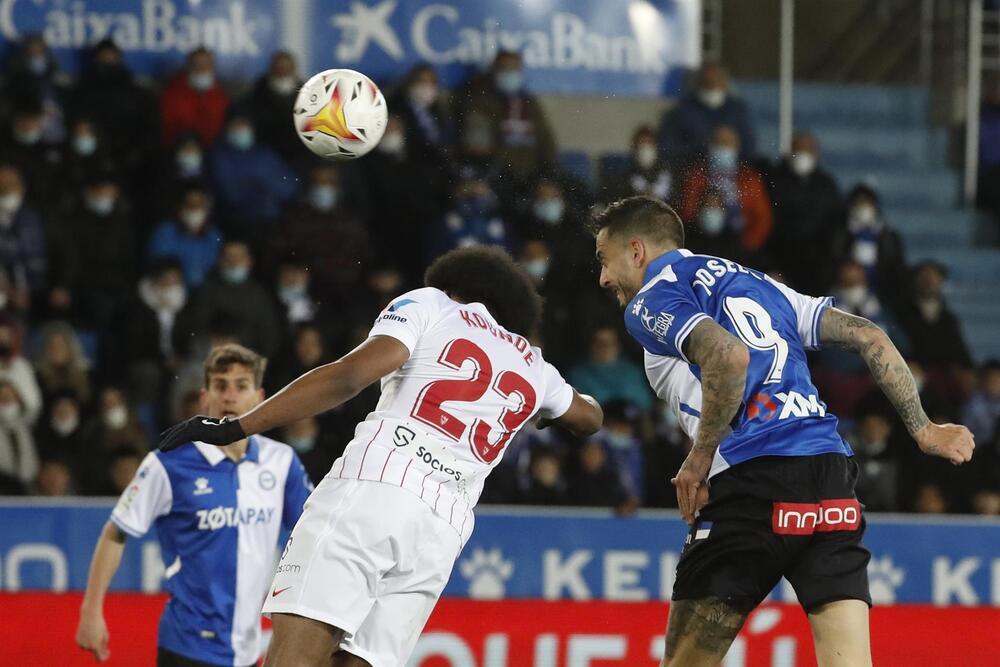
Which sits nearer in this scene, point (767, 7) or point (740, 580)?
point (740, 580)

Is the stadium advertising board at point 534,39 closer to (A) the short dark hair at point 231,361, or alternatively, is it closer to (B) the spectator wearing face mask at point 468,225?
(B) the spectator wearing face mask at point 468,225

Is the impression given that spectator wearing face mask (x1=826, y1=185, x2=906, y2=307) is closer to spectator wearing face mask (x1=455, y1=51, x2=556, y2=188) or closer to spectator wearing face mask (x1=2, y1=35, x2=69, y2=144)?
spectator wearing face mask (x1=455, y1=51, x2=556, y2=188)

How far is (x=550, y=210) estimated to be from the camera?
1130 cm

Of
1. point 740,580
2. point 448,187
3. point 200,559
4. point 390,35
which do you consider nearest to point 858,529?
point 740,580

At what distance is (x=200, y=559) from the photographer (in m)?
6.39

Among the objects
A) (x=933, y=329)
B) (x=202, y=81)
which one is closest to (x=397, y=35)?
(x=202, y=81)

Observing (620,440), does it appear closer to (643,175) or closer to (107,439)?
(643,175)

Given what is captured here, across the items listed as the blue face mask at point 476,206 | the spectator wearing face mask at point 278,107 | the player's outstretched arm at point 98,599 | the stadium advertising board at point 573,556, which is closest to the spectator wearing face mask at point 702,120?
the blue face mask at point 476,206

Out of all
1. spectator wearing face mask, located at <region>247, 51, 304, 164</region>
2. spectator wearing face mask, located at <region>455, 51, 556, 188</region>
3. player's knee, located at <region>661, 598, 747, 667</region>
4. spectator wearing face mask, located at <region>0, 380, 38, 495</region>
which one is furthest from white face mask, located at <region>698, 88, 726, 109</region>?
player's knee, located at <region>661, 598, 747, 667</region>

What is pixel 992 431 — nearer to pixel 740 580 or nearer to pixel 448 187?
pixel 448 187

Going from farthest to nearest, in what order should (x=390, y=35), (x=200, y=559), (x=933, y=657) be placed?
(x=390, y=35), (x=933, y=657), (x=200, y=559)

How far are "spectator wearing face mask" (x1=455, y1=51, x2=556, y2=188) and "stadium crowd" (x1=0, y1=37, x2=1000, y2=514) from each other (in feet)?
Answer: 0.07

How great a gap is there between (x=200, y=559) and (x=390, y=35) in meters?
7.39

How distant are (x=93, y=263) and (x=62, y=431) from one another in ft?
5.00
